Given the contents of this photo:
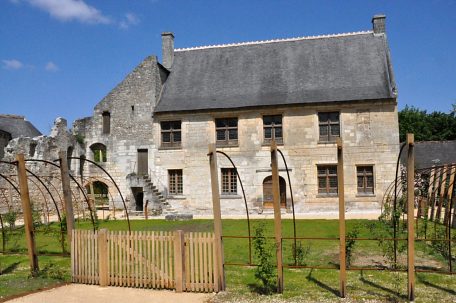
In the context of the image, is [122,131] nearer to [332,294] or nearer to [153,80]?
[153,80]

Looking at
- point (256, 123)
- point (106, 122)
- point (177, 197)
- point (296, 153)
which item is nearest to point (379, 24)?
point (296, 153)

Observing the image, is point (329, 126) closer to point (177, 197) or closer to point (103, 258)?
point (177, 197)

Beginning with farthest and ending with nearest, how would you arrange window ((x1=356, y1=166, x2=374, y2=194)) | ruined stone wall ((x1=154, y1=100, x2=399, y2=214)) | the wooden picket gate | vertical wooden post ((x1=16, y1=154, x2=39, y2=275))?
window ((x1=356, y1=166, x2=374, y2=194))
ruined stone wall ((x1=154, y1=100, x2=399, y2=214))
vertical wooden post ((x1=16, y1=154, x2=39, y2=275))
the wooden picket gate

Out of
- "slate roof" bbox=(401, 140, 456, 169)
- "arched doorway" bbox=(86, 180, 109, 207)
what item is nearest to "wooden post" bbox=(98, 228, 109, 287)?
"arched doorway" bbox=(86, 180, 109, 207)

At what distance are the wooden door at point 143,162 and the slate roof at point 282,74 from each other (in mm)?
2406

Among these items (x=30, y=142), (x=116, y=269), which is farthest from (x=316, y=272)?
(x=30, y=142)

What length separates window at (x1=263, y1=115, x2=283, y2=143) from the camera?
21219 millimetres

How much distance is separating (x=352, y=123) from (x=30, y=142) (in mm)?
16150

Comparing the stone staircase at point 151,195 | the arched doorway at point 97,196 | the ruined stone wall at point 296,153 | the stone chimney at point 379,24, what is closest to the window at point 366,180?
the ruined stone wall at point 296,153

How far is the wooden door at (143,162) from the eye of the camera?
75.3ft

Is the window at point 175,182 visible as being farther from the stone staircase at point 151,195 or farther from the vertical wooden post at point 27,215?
the vertical wooden post at point 27,215

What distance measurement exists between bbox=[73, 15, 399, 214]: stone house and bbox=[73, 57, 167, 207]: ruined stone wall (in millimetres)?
55

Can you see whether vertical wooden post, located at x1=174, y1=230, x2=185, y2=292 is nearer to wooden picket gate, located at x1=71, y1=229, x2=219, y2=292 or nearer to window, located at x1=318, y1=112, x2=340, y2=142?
wooden picket gate, located at x1=71, y1=229, x2=219, y2=292

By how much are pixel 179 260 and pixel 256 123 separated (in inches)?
568
